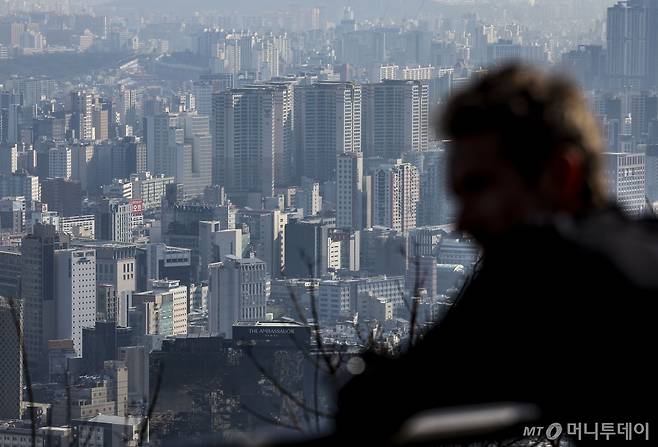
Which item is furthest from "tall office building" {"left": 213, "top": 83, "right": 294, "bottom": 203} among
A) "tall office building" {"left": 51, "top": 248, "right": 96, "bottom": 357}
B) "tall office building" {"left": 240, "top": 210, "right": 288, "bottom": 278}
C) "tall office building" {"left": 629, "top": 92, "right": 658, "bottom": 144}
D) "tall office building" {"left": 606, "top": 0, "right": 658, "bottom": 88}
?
"tall office building" {"left": 51, "top": 248, "right": 96, "bottom": 357}

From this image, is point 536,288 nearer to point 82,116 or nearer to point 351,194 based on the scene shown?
point 351,194

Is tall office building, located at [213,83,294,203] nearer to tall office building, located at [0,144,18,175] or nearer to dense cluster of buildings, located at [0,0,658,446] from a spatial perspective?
dense cluster of buildings, located at [0,0,658,446]

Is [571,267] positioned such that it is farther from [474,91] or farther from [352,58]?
[352,58]

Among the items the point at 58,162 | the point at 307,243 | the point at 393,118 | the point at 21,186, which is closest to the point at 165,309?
the point at 307,243

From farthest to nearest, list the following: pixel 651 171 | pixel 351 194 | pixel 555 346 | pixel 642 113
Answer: pixel 642 113 → pixel 351 194 → pixel 651 171 → pixel 555 346

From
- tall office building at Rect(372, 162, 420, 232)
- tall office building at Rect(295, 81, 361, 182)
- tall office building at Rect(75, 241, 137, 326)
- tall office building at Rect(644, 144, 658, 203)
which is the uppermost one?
tall office building at Rect(295, 81, 361, 182)

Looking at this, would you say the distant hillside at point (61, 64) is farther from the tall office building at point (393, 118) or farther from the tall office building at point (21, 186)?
the tall office building at point (393, 118)
